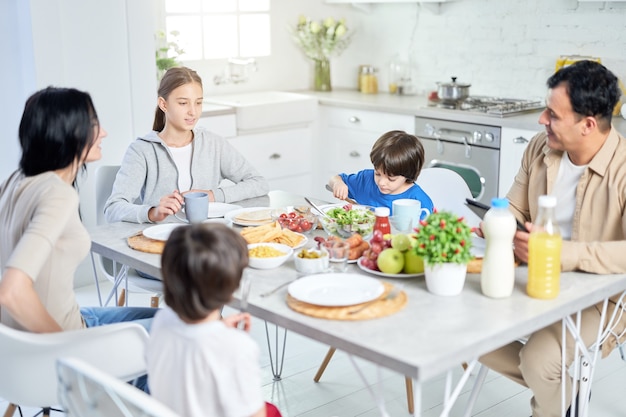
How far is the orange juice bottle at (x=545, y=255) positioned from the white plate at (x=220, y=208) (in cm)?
116

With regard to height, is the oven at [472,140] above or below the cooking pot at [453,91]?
below

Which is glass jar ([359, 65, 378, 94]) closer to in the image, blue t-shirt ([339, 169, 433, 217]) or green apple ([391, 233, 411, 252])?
blue t-shirt ([339, 169, 433, 217])

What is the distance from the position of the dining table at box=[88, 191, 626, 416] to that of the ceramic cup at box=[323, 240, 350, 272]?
33 mm

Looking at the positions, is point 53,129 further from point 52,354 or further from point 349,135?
point 349,135

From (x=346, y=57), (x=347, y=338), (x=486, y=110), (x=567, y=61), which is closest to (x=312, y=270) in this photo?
(x=347, y=338)

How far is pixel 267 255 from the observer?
7.42ft

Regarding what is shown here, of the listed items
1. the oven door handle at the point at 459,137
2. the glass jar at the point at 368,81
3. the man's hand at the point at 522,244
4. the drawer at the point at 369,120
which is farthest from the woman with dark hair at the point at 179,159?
the glass jar at the point at 368,81

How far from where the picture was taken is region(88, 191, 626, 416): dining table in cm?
170

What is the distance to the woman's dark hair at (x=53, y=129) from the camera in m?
2.09

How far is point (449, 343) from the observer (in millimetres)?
1730

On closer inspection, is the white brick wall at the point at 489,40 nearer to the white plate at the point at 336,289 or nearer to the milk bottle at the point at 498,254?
the milk bottle at the point at 498,254

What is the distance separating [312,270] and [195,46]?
11.6 feet

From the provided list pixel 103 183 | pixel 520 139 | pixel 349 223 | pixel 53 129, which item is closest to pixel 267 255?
pixel 349 223

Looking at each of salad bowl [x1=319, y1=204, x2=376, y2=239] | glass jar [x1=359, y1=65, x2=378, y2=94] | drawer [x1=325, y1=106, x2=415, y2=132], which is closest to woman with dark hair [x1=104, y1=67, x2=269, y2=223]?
salad bowl [x1=319, y1=204, x2=376, y2=239]
